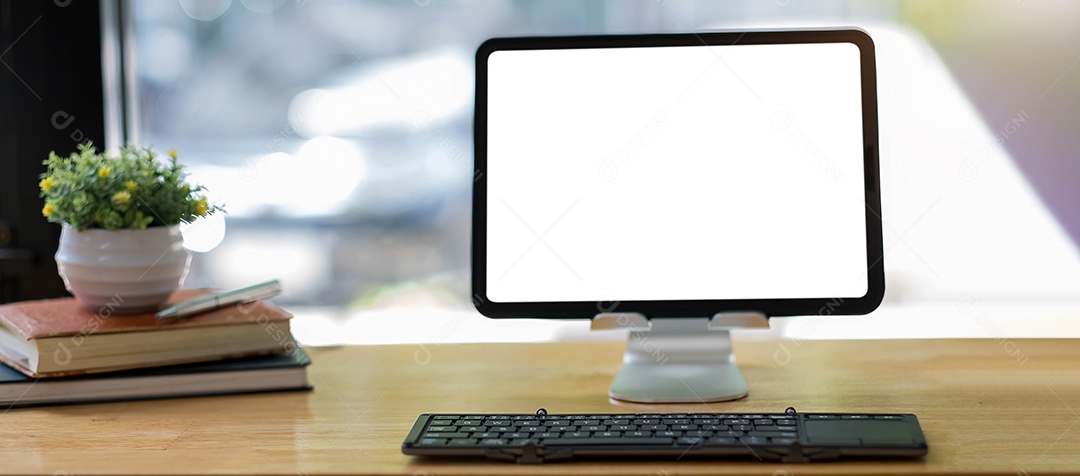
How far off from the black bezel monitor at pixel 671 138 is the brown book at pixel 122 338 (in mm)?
310

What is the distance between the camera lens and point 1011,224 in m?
2.37

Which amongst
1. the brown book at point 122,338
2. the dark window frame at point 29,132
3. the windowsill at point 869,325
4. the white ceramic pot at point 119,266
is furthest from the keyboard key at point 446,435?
the windowsill at point 869,325

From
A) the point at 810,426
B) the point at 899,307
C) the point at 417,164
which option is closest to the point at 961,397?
the point at 810,426

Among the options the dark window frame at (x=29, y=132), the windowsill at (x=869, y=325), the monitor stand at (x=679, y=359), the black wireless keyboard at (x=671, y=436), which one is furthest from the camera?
the windowsill at (x=869, y=325)

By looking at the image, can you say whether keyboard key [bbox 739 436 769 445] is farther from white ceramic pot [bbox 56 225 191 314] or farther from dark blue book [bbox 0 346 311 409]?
white ceramic pot [bbox 56 225 191 314]

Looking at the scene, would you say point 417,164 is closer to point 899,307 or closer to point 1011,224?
point 899,307

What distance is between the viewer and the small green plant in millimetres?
1174

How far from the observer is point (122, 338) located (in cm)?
114

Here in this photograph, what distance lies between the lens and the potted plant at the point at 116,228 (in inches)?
46.3

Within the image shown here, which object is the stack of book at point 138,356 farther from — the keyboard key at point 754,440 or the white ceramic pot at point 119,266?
the keyboard key at point 754,440

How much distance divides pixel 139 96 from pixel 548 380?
1.33 meters

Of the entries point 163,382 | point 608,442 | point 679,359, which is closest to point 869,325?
point 679,359

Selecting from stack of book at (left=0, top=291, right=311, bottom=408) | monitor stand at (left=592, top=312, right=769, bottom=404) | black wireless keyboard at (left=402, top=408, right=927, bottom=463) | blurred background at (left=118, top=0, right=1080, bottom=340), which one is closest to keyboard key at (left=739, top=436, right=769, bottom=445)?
black wireless keyboard at (left=402, top=408, right=927, bottom=463)

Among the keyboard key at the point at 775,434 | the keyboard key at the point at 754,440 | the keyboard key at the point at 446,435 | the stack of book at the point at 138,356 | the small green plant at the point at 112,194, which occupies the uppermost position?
the small green plant at the point at 112,194
